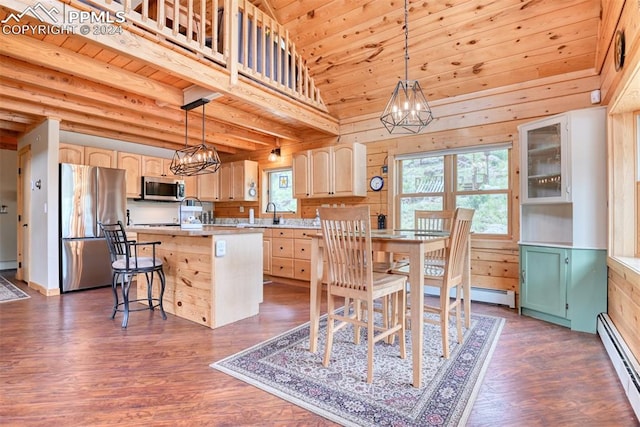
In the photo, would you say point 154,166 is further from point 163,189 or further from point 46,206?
point 46,206

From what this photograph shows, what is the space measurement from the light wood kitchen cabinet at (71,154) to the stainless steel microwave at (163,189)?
2.95 ft

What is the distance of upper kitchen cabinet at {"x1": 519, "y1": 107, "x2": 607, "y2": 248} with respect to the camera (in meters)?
2.84

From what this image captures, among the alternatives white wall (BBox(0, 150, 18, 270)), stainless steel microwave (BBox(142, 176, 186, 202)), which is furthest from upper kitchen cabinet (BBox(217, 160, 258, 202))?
white wall (BBox(0, 150, 18, 270))

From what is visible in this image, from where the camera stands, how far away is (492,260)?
385 cm

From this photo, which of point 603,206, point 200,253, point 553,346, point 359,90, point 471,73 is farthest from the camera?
point 359,90

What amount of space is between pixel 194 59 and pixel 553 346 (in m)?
3.89

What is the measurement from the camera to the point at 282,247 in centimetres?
502

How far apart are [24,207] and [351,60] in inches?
212

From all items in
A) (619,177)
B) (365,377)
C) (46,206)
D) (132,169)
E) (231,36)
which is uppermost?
(231,36)

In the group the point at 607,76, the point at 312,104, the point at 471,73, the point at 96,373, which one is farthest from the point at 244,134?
the point at 607,76

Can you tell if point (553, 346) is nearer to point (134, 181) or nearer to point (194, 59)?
point (194, 59)

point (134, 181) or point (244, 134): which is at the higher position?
point (244, 134)

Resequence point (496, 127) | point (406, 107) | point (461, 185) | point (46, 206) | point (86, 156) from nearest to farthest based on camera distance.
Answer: point (406, 107), point (496, 127), point (461, 185), point (46, 206), point (86, 156)

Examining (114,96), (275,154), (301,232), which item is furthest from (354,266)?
(275,154)
